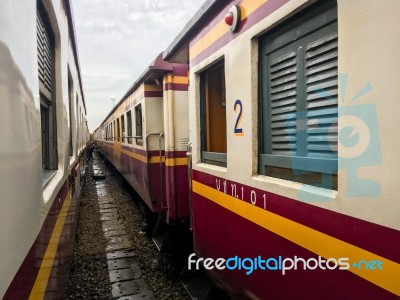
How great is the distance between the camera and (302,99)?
1.81 m

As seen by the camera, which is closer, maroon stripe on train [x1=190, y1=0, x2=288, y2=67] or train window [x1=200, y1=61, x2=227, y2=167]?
maroon stripe on train [x1=190, y1=0, x2=288, y2=67]

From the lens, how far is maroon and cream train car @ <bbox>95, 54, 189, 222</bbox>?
4949 mm

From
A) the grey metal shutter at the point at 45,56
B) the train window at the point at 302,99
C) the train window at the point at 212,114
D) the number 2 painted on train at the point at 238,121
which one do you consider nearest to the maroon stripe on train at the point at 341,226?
the train window at the point at 302,99

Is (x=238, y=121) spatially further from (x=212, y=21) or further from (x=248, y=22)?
(x=212, y=21)

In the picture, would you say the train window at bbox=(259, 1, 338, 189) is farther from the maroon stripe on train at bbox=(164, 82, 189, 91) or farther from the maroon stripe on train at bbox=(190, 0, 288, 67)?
the maroon stripe on train at bbox=(164, 82, 189, 91)

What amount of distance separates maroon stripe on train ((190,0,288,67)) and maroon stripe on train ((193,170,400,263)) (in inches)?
40.2

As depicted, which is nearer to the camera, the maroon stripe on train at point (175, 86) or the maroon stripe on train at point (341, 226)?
the maroon stripe on train at point (341, 226)

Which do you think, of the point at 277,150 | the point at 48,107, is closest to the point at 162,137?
the point at 48,107

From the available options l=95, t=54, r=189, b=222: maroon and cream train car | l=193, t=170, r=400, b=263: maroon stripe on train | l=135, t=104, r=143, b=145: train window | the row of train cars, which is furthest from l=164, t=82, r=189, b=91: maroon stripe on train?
l=193, t=170, r=400, b=263: maroon stripe on train

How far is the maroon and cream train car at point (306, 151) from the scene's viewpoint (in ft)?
4.12

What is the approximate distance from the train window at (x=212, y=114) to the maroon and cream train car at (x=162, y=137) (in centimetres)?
165

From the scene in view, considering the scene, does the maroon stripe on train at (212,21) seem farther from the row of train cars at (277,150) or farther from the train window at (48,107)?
the train window at (48,107)

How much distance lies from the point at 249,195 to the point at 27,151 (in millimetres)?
1340

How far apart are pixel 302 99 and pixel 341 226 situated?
675 millimetres
